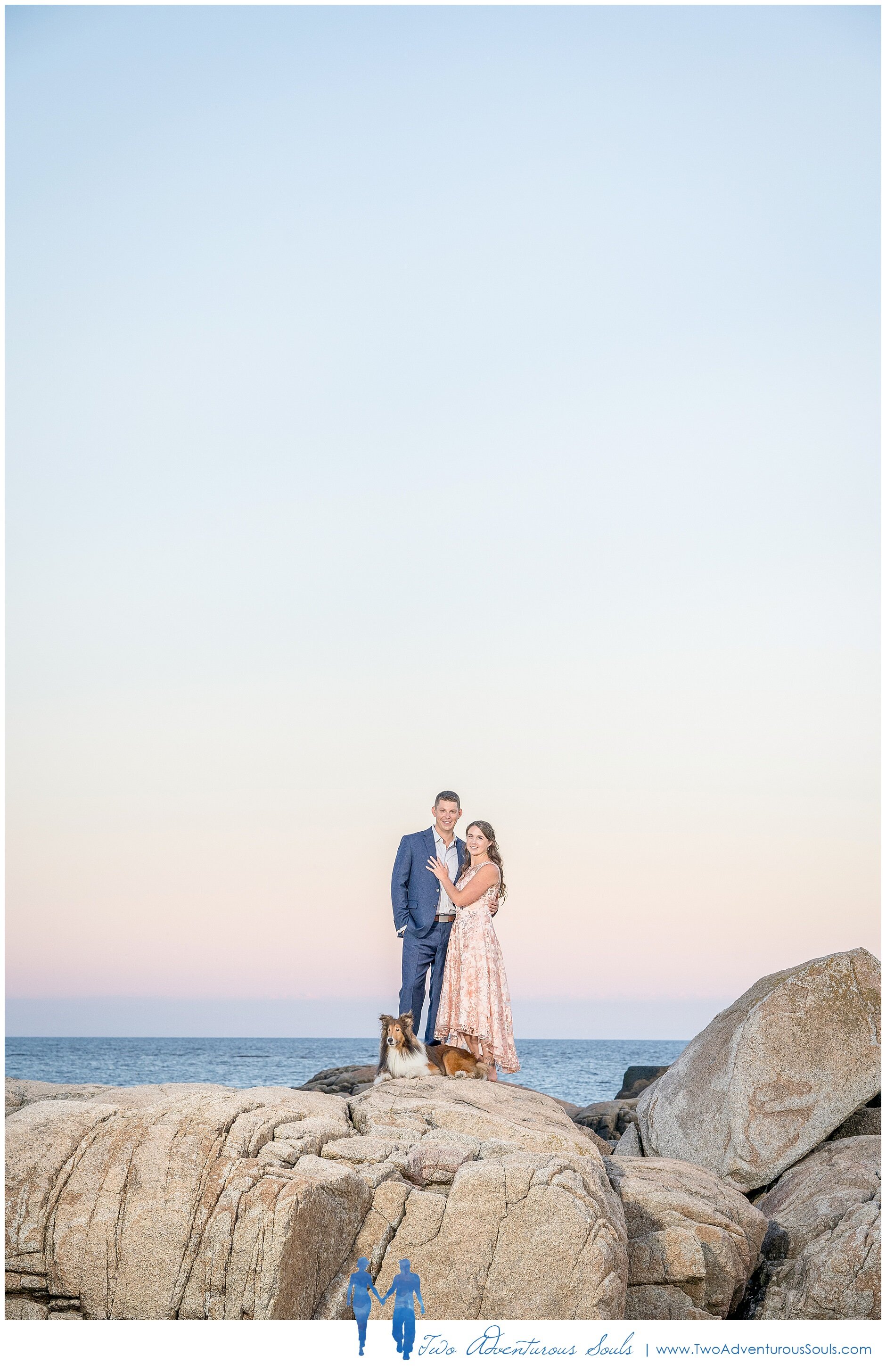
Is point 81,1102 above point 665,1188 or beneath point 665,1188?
above

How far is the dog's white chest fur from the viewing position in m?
9.42

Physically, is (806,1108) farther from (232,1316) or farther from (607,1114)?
(232,1316)

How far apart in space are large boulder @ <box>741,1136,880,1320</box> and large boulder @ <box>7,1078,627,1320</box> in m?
1.77

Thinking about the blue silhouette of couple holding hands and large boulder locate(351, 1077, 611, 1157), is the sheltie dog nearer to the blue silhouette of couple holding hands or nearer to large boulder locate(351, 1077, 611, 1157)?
large boulder locate(351, 1077, 611, 1157)

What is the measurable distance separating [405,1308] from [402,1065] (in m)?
2.96

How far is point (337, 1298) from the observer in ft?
22.2

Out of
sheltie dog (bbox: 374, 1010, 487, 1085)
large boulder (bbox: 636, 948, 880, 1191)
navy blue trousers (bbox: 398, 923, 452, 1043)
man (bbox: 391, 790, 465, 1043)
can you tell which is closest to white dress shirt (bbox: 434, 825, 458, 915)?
man (bbox: 391, 790, 465, 1043)

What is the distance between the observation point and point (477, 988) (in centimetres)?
1030

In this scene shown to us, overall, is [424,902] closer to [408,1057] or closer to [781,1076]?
[408,1057]

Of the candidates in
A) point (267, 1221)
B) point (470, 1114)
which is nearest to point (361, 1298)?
point (267, 1221)

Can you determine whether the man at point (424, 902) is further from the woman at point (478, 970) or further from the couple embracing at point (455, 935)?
the woman at point (478, 970)

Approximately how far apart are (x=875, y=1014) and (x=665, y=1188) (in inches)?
145

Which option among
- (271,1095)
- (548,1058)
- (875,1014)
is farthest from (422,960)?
(548,1058)
